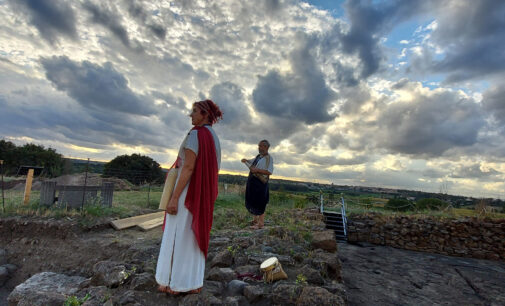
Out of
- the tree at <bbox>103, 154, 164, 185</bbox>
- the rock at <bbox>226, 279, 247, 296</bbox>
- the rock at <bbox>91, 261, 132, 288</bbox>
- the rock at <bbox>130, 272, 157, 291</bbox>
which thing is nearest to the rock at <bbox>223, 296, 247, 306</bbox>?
the rock at <bbox>226, 279, 247, 296</bbox>

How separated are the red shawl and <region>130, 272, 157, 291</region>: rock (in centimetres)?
73

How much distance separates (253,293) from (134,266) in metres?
1.71

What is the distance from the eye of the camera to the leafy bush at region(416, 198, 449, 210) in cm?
1252

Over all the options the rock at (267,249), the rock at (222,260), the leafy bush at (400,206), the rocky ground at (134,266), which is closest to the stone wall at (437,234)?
the leafy bush at (400,206)

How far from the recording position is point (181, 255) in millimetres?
2533

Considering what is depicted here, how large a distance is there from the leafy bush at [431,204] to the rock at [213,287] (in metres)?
13.3

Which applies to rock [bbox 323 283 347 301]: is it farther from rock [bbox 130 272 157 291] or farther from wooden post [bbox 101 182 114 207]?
wooden post [bbox 101 182 114 207]

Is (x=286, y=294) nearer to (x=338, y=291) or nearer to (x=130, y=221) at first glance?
(x=338, y=291)

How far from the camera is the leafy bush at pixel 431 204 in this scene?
12.5 meters

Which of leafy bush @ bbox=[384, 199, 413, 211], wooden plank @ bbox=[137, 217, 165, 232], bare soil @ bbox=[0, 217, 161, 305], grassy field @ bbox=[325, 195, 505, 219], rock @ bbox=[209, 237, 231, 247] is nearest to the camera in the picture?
rock @ bbox=[209, 237, 231, 247]

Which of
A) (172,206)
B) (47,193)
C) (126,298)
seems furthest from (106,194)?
(172,206)

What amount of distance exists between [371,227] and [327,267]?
29.2ft

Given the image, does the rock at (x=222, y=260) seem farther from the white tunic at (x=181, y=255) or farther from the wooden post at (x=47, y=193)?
the wooden post at (x=47, y=193)

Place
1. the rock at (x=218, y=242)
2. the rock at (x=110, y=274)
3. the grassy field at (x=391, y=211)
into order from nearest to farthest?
the rock at (x=110, y=274) < the rock at (x=218, y=242) < the grassy field at (x=391, y=211)
